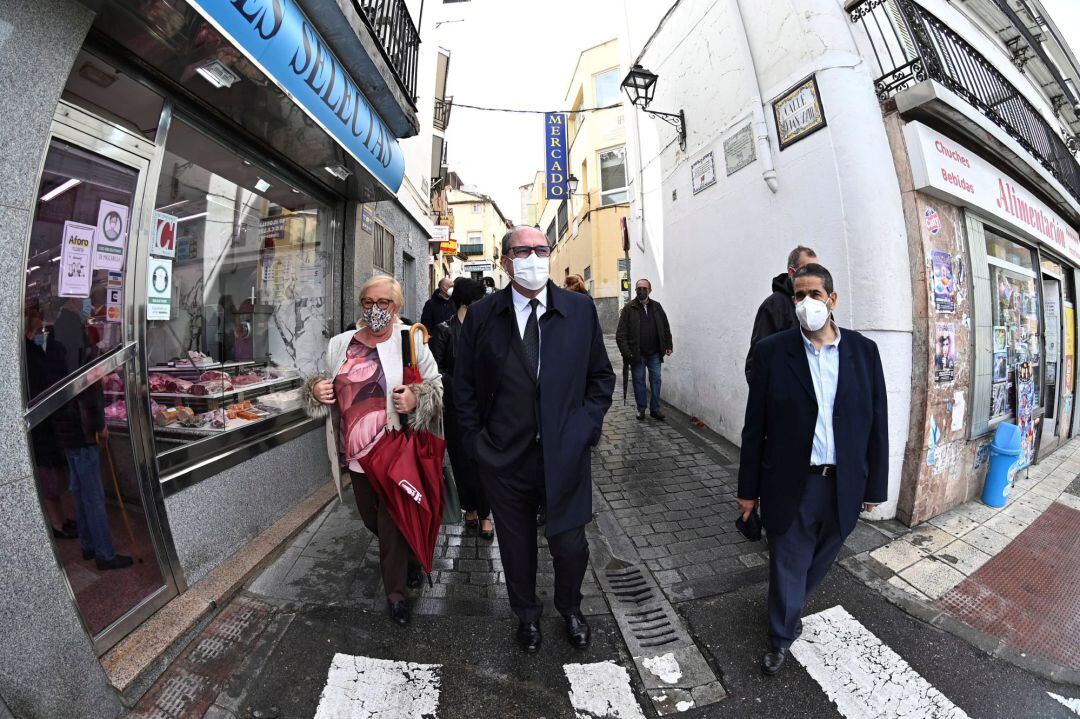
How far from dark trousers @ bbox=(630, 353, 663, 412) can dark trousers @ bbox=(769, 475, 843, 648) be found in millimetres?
4717

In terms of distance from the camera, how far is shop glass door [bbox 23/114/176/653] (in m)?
2.14

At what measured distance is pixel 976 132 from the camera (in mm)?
4414

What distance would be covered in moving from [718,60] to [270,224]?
5.75 metres

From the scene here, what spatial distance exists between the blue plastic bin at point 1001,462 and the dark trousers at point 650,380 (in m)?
3.77

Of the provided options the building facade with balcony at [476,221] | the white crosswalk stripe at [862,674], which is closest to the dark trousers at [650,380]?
the white crosswalk stripe at [862,674]

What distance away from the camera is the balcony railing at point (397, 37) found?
469 cm

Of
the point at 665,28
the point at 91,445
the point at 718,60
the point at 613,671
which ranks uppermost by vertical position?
the point at 665,28

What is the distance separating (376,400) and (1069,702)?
3940 mm

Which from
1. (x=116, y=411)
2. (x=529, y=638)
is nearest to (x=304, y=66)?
(x=116, y=411)

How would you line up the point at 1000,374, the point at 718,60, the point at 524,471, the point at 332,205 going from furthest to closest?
the point at 718,60 → the point at 332,205 → the point at 1000,374 → the point at 524,471

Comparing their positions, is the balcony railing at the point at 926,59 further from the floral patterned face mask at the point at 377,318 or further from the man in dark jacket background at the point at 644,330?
→ the floral patterned face mask at the point at 377,318

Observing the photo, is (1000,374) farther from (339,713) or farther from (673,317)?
(339,713)

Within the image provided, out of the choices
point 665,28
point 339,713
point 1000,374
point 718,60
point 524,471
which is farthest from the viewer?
point 665,28

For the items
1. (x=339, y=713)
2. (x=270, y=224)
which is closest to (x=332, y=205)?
(x=270, y=224)
